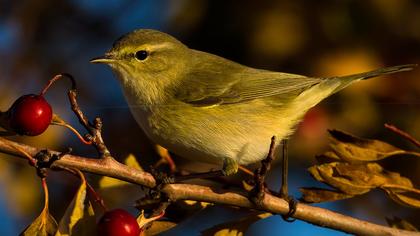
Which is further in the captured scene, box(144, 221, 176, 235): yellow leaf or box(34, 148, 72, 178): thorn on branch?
box(144, 221, 176, 235): yellow leaf

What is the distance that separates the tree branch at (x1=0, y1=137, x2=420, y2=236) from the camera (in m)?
2.44

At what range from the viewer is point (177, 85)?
11.8ft

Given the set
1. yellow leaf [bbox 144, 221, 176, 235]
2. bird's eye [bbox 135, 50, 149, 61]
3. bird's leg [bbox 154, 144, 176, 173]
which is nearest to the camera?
yellow leaf [bbox 144, 221, 176, 235]

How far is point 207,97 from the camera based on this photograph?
3518 millimetres

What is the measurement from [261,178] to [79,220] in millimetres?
702

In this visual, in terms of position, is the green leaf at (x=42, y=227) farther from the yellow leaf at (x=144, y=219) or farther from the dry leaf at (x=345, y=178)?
the dry leaf at (x=345, y=178)

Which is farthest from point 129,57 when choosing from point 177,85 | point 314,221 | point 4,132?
point 314,221

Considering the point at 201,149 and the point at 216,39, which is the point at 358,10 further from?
the point at 201,149

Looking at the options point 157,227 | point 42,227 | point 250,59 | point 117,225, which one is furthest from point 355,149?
point 250,59

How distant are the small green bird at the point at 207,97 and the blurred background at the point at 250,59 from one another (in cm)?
102

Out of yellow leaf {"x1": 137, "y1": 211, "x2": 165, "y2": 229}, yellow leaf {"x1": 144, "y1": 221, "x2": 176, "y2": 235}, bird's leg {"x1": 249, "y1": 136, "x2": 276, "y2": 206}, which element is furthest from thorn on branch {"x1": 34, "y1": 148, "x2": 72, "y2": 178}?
bird's leg {"x1": 249, "y1": 136, "x2": 276, "y2": 206}

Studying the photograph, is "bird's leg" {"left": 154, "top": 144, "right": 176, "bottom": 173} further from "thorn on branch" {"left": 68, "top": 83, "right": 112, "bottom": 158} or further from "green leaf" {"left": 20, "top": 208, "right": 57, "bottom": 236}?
"green leaf" {"left": 20, "top": 208, "right": 57, "bottom": 236}

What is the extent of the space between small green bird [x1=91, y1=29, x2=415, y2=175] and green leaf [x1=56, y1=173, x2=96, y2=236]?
0.84 m

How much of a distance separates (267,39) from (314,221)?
236 cm
